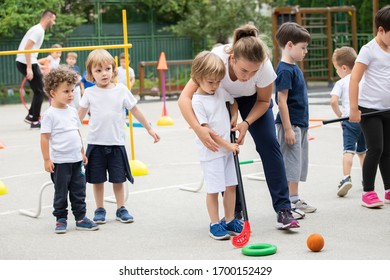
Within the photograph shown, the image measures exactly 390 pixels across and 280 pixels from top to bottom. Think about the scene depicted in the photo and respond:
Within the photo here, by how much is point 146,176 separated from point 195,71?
3397mm

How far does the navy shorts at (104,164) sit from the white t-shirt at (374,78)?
1.98m

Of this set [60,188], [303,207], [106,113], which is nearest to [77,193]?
[60,188]

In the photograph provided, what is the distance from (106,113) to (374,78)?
6.97 ft

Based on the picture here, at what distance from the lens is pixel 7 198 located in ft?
26.6

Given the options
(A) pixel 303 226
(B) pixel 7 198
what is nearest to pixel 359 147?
(A) pixel 303 226

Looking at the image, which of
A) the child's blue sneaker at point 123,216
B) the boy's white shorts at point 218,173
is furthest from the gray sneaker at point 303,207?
the child's blue sneaker at point 123,216

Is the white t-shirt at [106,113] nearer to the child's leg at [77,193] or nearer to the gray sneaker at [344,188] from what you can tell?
the child's leg at [77,193]

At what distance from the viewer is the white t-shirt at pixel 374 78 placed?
669 centimetres

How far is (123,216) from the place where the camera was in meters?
6.80

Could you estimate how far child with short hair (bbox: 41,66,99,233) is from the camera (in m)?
6.51

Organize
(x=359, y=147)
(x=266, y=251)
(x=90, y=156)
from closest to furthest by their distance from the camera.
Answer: (x=266, y=251)
(x=90, y=156)
(x=359, y=147)

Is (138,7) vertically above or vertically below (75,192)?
above

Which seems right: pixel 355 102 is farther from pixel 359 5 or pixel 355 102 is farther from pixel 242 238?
pixel 359 5

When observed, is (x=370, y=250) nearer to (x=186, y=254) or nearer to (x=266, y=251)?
(x=266, y=251)
